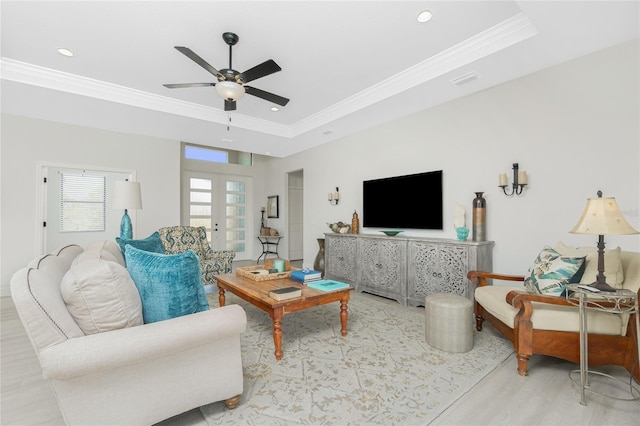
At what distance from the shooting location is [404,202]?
4312 mm

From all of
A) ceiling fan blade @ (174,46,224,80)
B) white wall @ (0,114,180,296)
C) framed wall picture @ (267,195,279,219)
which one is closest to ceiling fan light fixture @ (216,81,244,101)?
ceiling fan blade @ (174,46,224,80)

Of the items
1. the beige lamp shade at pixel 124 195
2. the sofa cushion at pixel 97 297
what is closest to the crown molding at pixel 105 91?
the beige lamp shade at pixel 124 195

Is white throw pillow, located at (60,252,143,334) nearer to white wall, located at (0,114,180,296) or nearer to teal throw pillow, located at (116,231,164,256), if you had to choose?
teal throw pillow, located at (116,231,164,256)

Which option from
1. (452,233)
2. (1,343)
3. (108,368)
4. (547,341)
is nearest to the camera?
(108,368)

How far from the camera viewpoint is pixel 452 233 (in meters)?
3.80

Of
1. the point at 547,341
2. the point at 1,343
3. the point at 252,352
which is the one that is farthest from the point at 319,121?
the point at 1,343

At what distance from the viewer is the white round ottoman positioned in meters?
2.42

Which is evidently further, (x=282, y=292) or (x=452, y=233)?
(x=452, y=233)

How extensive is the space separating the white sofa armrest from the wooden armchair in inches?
77.6

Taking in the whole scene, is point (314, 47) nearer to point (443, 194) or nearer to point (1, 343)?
point (443, 194)

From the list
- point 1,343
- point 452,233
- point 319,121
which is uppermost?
point 319,121

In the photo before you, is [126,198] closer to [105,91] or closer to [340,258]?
[105,91]

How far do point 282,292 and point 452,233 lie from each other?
247 centimetres

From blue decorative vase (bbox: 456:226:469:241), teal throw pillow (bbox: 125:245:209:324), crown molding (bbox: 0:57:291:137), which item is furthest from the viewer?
blue decorative vase (bbox: 456:226:469:241)
